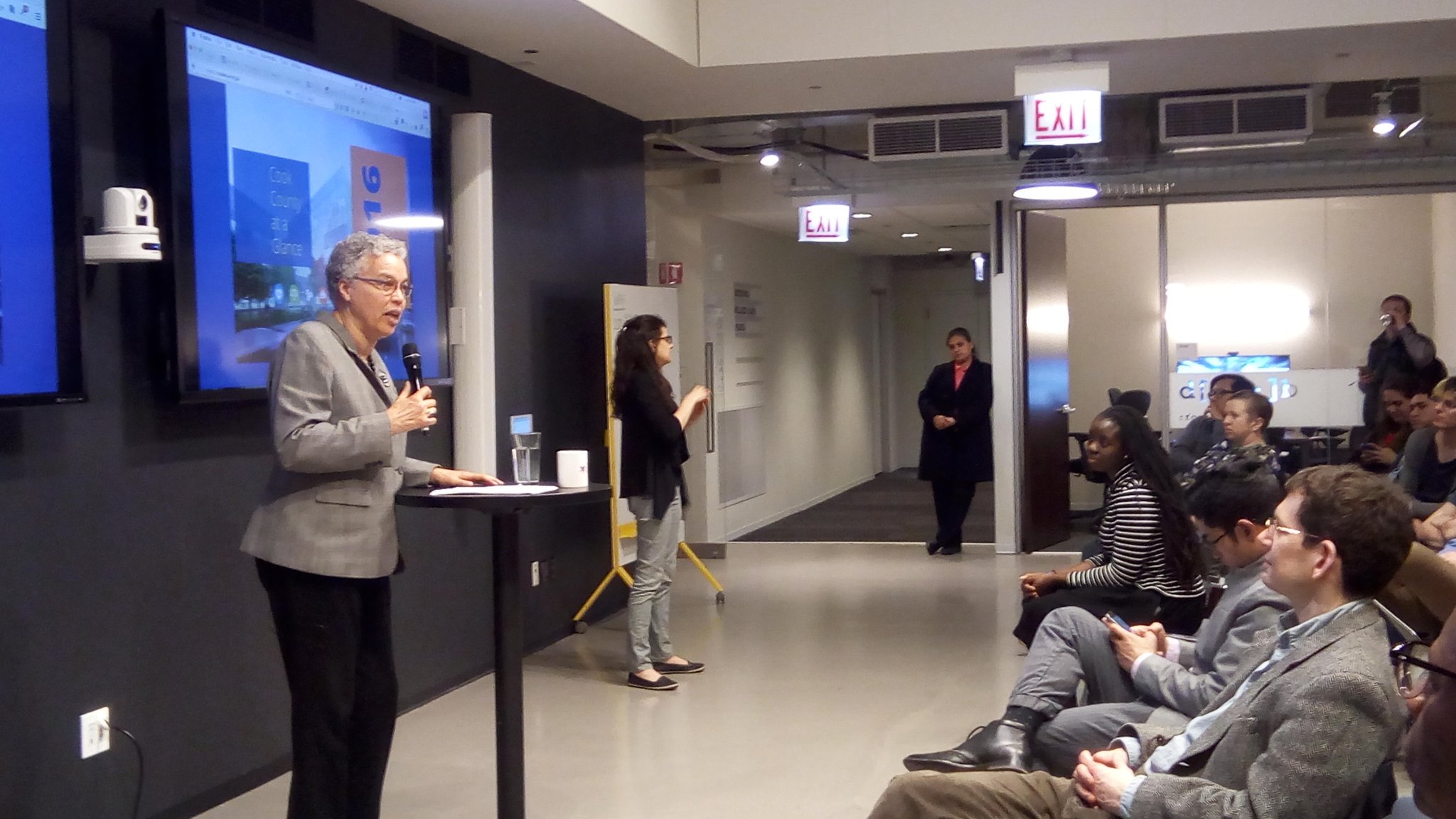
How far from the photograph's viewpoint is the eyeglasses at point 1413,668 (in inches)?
60.7

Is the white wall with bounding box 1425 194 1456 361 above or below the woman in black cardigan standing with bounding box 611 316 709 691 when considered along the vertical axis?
above

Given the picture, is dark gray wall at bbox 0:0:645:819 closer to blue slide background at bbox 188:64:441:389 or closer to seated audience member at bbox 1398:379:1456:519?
blue slide background at bbox 188:64:441:389

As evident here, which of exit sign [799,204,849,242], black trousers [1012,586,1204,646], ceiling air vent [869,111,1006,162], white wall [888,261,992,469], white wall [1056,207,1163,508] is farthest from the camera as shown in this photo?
white wall [888,261,992,469]

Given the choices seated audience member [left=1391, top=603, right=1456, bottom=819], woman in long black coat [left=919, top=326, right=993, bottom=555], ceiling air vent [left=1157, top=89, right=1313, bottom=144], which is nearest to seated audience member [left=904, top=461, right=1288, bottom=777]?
seated audience member [left=1391, top=603, right=1456, bottom=819]

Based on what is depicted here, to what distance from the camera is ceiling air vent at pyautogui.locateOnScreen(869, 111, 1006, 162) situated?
6801mm

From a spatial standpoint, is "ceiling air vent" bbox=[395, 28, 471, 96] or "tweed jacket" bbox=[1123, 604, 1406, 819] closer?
"tweed jacket" bbox=[1123, 604, 1406, 819]

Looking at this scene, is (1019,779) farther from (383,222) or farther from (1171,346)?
(1171,346)

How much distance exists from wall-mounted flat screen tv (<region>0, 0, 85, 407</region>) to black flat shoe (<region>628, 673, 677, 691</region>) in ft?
9.01

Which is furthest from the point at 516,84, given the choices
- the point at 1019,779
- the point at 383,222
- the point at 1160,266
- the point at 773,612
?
the point at 1160,266

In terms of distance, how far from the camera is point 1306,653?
201cm

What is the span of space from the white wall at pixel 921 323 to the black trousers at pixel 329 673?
1192 cm

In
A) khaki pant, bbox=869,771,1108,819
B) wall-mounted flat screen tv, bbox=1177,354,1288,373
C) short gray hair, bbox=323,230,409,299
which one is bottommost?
khaki pant, bbox=869,771,1108,819

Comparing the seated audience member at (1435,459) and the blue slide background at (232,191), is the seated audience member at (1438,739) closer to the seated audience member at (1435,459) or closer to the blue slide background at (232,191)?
the blue slide background at (232,191)

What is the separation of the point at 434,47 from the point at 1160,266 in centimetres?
566
